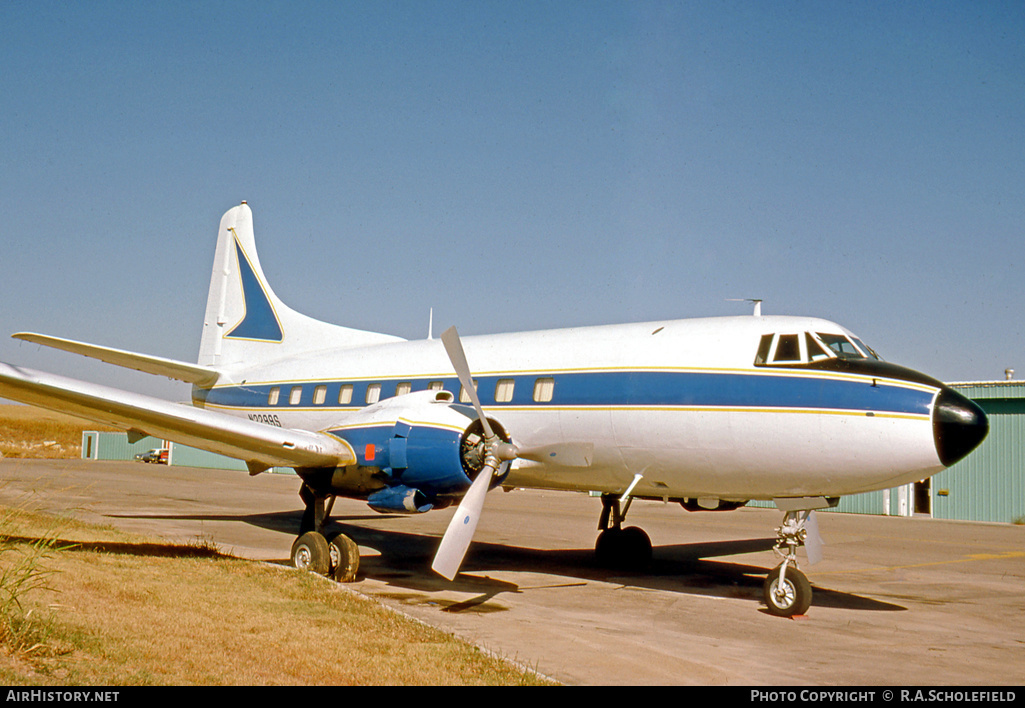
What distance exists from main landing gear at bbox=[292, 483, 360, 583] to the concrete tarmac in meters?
0.38

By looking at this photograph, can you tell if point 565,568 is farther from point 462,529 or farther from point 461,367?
point 461,367

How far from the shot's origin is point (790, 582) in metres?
10.9

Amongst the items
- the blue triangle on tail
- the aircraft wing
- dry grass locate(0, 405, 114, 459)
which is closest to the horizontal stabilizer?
the blue triangle on tail

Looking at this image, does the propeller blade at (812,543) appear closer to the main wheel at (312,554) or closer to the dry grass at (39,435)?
the main wheel at (312,554)

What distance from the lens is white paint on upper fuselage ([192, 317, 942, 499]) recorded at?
10.1 m

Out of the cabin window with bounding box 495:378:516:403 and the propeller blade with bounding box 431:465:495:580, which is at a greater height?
the cabin window with bounding box 495:378:516:403

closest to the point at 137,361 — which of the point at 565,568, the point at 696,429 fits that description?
the point at 565,568

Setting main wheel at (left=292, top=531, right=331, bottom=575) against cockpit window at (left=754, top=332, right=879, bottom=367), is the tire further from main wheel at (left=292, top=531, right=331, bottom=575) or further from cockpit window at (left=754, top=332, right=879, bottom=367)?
cockpit window at (left=754, top=332, right=879, bottom=367)

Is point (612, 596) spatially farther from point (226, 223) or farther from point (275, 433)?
point (226, 223)

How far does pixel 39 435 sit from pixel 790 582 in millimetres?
99907

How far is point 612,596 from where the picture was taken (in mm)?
12094

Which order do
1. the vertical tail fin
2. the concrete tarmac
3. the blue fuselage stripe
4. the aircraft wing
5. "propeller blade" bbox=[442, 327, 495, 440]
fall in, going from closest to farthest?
the concrete tarmac < the blue fuselage stripe < the aircraft wing < "propeller blade" bbox=[442, 327, 495, 440] < the vertical tail fin

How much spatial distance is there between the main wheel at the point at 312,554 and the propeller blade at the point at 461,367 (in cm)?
334

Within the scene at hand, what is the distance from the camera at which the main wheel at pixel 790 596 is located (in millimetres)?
10781
